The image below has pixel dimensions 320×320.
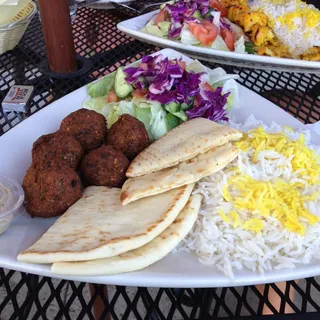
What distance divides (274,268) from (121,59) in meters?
1.49

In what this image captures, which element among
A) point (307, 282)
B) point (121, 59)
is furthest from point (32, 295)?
point (121, 59)

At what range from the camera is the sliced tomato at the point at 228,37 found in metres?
2.29

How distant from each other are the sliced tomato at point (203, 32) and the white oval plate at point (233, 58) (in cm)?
11

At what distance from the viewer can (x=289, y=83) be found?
206 centimetres

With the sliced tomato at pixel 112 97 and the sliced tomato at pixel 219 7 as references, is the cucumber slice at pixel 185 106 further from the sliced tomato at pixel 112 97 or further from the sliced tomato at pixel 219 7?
the sliced tomato at pixel 219 7

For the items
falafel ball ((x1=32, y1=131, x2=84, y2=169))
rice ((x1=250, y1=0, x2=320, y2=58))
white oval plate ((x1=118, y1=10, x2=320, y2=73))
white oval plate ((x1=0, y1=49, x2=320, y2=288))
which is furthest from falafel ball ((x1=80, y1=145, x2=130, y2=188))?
rice ((x1=250, y1=0, x2=320, y2=58))

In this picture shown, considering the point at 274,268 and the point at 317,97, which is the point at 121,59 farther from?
the point at 274,268

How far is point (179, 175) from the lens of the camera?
4.12 feet

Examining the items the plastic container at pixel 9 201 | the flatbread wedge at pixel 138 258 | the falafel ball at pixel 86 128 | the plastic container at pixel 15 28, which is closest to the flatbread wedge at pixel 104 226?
the flatbread wedge at pixel 138 258

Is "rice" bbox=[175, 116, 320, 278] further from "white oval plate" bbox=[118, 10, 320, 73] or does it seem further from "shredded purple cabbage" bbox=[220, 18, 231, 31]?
"shredded purple cabbage" bbox=[220, 18, 231, 31]

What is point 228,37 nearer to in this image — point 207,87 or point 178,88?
point 207,87

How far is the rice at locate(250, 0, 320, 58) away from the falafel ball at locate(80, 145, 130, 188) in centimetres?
142

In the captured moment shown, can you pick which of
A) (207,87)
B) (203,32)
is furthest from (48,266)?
(203,32)

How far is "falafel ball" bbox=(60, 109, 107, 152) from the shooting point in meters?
1.48
